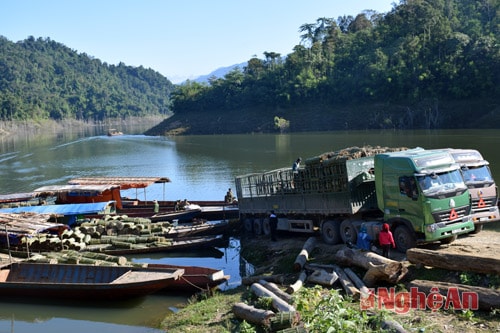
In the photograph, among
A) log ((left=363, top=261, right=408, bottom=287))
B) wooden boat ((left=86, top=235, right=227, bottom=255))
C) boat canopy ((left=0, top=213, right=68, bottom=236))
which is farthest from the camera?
wooden boat ((left=86, top=235, right=227, bottom=255))

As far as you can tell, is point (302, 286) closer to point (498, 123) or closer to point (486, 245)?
point (486, 245)

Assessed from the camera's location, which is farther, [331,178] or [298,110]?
[298,110]

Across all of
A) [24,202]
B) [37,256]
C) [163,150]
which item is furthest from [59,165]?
[37,256]

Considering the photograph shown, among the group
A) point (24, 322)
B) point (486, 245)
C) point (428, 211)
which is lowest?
point (24, 322)

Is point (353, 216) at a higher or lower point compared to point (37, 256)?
higher

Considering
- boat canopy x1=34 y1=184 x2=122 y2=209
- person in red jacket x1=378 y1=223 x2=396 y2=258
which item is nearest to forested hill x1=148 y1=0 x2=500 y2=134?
boat canopy x1=34 y1=184 x2=122 y2=209

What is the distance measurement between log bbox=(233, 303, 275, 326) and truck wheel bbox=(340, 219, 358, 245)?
5.74 metres

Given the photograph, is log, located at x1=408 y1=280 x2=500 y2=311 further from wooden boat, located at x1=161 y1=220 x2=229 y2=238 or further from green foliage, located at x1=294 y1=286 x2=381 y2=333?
wooden boat, located at x1=161 y1=220 x2=229 y2=238

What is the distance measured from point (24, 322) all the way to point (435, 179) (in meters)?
13.4

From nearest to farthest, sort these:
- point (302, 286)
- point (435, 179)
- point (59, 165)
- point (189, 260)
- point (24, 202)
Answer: point (302, 286) < point (435, 179) < point (189, 260) < point (24, 202) < point (59, 165)

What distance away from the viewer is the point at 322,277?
44.6ft

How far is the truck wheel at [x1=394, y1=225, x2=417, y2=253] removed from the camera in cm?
1454

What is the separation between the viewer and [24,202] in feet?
111

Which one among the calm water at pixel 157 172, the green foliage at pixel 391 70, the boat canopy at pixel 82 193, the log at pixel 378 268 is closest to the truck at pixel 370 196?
the log at pixel 378 268
